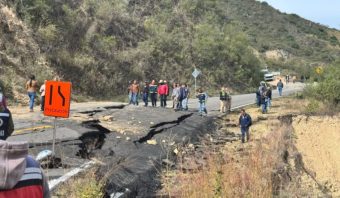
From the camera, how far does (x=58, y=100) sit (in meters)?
12.2

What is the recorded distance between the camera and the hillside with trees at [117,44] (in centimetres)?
3344

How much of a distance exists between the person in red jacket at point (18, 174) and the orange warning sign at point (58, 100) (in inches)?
363

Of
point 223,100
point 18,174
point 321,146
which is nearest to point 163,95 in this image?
point 223,100

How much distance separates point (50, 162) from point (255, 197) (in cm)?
433

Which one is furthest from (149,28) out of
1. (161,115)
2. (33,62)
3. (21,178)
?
(21,178)

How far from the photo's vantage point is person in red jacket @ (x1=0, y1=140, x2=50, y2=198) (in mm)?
2625

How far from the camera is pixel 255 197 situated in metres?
9.73

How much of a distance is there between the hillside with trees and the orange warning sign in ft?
50.0

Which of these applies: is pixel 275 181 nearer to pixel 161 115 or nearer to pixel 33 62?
pixel 161 115

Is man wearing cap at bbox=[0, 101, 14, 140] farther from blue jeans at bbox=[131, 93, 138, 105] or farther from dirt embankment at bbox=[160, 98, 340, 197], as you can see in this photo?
blue jeans at bbox=[131, 93, 138, 105]

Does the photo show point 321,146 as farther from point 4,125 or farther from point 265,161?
point 4,125

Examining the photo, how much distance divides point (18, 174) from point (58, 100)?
31.6 feet

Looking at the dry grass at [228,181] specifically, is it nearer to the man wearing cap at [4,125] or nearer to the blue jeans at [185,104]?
the man wearing cap at [4,125]

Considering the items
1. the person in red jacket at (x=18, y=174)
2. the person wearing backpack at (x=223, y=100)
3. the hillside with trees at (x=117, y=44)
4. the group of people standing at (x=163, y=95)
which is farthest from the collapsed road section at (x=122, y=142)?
the hillside with trees at (x=117, y=44)
